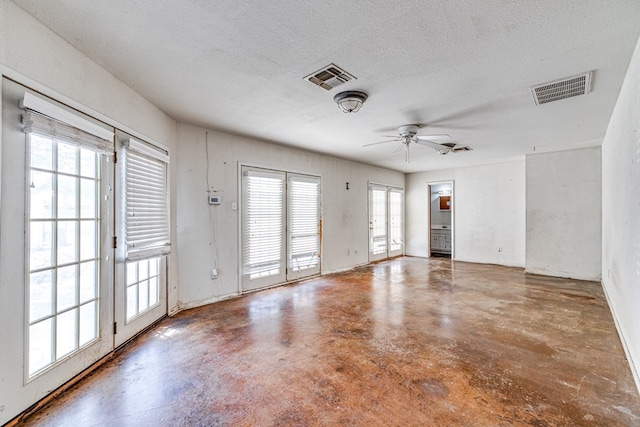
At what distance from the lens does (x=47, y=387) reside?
1917 millimetres

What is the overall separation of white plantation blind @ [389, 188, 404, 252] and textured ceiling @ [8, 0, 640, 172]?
4430 mm

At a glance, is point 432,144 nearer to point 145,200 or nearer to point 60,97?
point 145,200

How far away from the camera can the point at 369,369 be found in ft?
7.64

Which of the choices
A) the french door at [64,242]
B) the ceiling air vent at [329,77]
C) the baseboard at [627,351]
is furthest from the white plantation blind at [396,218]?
the french door at [64,242]

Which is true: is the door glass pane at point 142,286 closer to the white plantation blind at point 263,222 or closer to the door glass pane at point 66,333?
the door glass pane at point 66,333

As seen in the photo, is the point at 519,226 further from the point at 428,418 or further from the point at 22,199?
the point at 22,199

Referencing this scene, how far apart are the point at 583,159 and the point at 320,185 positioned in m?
5.18

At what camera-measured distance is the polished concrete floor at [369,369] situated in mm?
1807

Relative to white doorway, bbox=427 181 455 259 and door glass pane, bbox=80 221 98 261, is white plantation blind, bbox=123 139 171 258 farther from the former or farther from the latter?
white doorway, bbox=427 181 455 259

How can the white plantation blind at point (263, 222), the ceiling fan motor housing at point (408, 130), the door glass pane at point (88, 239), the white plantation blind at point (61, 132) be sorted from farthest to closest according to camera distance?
the white plantation blind at point (263, 222) < the ceiling fan motor housing at point (408, 130) < the door glass pane at point (88, 239) < the white plantation blind at point (61, 132)

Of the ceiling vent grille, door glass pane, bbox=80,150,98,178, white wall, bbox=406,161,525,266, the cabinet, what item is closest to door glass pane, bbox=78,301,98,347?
door glass pane, bbox=80,150,98,178

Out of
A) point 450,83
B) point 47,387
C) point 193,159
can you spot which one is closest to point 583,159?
point 450,83

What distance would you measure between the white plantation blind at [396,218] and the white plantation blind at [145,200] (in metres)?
6.08

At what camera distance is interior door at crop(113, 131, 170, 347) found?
2668mm
